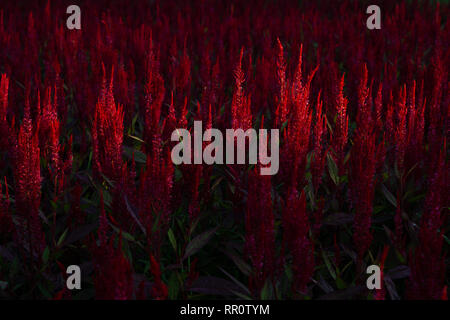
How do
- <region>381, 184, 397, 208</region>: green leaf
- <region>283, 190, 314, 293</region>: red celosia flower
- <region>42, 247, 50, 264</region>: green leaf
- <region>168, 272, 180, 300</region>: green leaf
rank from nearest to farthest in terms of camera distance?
<region>283, 190, 314, 293</region>: red celosia flower → <region>168, 272, 180, 300</region>: green leaf → <region>42, 247, 50, 264</region>: green leaf → <region>381, 184, 397, 208</region>: green leaf

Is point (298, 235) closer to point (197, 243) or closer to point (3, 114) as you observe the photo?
point (197, 243)

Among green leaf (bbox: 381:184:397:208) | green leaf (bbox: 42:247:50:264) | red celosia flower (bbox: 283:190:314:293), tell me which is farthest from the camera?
green leaf (bbox: 381:184:397:208)

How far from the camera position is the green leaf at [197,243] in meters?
1.53

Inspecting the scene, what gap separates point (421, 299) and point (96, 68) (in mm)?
1836

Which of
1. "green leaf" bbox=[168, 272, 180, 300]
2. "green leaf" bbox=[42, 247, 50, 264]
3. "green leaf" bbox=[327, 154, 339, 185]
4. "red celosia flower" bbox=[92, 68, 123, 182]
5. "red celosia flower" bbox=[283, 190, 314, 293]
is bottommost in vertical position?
"green leaf" bbox=[168, 272, 180, 300]

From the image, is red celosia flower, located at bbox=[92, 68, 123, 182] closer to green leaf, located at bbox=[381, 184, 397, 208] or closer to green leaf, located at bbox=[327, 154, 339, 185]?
green leaf, located at bbox=[327, 154, 339, 185]

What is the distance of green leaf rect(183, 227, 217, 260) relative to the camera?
5.00 ft

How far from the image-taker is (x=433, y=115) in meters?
1.94

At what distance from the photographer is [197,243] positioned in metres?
1.55

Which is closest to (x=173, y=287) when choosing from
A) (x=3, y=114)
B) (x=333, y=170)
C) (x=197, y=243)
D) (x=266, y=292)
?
(x=197, y=243)

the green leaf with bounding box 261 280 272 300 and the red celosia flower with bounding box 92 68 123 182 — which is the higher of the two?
the red celosia flower with bounding box 92 68 123 182

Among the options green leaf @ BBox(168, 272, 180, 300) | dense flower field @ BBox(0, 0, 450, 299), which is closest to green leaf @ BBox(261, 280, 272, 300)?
dense flower field @ BBox(0, 0, 450, 299)

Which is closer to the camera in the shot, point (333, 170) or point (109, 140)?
point (109, 140)
